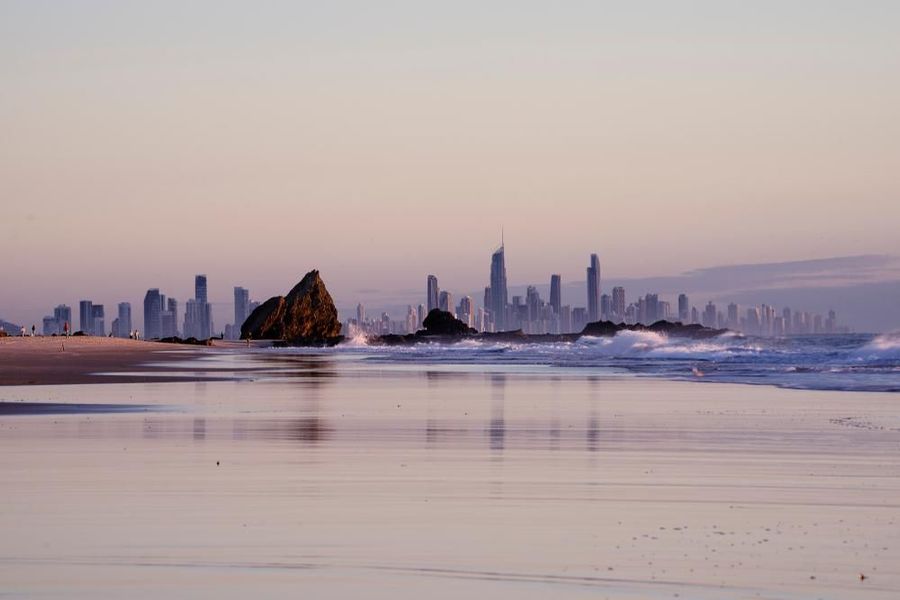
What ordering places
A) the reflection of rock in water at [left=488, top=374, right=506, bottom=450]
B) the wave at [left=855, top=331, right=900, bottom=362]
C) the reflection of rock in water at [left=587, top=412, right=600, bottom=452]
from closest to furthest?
the reflection of rock in water at [left=587, top=412, right=600, bottom=452]
the reflection of rock in water at [left=488, top=374, right=506, bottom=450]
the wave at [left=855, top=331, right=900, bottom=362]

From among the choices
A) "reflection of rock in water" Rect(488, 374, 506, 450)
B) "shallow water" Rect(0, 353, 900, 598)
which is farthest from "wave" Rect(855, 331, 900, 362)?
"shallow water" Rect(0, 353, 900, 598)

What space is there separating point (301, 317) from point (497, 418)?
486ft

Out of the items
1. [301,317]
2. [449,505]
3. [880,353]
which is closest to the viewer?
[449,505]

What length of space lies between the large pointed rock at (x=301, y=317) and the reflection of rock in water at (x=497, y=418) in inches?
5114

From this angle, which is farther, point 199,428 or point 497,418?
point 497,418

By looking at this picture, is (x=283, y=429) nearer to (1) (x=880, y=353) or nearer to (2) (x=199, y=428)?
(2) (x=199, y=428)

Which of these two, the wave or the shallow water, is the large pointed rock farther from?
the shallow water

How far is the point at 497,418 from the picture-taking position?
21.8 meters

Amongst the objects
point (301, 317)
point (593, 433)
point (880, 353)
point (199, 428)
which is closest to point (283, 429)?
point (199, 428)

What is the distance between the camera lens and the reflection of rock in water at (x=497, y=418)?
680 inches

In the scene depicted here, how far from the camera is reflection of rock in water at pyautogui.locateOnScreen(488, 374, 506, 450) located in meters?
17.3

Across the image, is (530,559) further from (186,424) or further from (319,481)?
(186,424)

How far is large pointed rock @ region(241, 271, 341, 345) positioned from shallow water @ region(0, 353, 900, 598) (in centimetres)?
14478

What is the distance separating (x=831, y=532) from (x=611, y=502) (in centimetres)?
225
